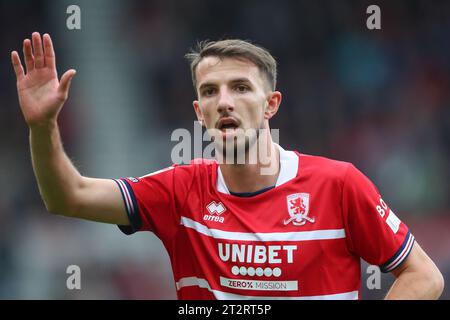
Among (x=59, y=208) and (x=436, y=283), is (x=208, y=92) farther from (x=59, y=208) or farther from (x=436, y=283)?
(x=436, y=283)

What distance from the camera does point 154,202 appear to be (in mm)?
4051

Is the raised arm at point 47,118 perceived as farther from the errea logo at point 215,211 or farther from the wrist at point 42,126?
the errea logo at point 215,211

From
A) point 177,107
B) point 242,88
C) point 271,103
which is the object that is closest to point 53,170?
point 242,88

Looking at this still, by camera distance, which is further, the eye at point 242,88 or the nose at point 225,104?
the eye at point 242,88

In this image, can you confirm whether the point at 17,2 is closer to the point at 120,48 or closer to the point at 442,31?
the point at 120,48

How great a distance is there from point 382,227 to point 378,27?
263 inches

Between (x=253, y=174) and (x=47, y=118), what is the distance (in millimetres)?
1203

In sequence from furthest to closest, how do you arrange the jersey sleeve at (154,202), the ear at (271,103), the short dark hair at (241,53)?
the ear at (271,103)
the short dark hair at (241,53)
the jersey sleeve at (154,202)

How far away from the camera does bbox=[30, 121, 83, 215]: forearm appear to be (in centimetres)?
354

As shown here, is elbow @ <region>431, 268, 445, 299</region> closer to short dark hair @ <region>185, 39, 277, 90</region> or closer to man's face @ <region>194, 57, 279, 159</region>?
man's face @ <region>194, 57, 279, 159</region>

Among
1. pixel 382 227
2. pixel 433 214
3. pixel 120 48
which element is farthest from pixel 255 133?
pixel 120 48

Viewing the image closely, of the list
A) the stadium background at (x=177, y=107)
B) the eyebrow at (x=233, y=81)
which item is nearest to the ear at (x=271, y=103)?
the eyebrow at (x=233, y=81)

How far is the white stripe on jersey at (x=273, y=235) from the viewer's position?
3.83m

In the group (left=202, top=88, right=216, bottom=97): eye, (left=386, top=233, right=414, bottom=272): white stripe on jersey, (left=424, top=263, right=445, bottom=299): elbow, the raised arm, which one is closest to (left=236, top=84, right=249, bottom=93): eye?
(left=202, top=88, right=216, bottom=97): eye
